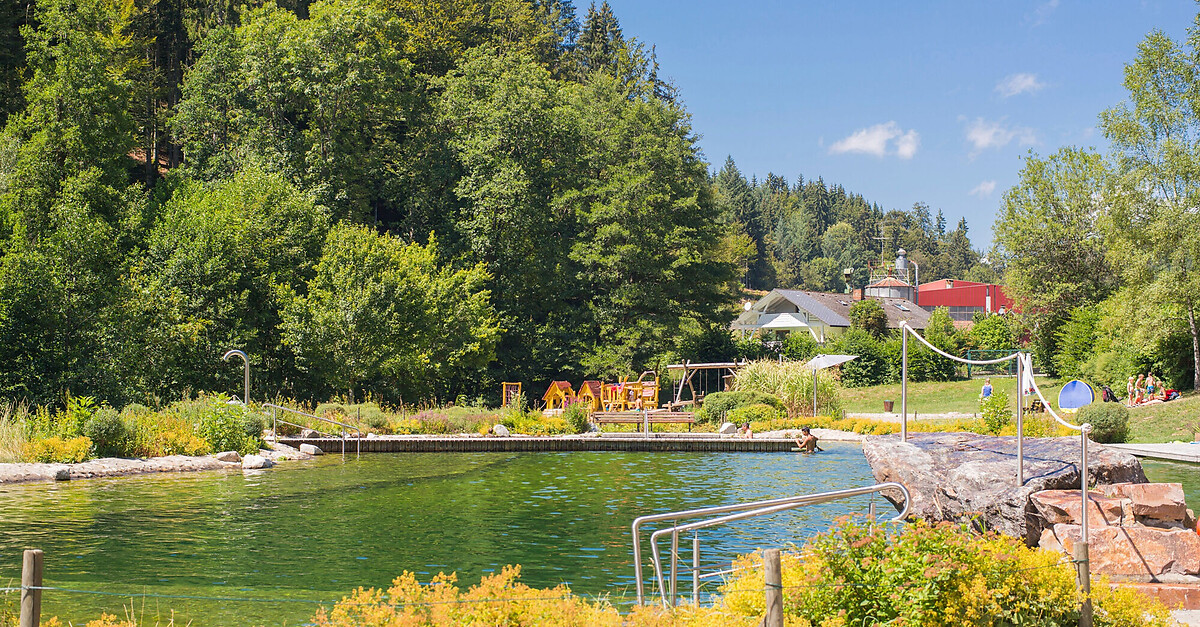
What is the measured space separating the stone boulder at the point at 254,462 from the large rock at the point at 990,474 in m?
14.7

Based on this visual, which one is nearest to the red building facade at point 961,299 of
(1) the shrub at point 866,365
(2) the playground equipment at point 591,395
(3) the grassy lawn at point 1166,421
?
(1) the shrub at point 866,365

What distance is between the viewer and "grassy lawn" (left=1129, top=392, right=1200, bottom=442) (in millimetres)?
25656

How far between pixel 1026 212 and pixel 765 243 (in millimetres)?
85719

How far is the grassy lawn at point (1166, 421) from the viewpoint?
2566 centimetres

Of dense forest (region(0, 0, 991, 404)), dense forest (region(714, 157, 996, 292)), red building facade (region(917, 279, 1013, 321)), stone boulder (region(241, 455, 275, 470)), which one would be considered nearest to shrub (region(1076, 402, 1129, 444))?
stone boulder (region(241, 455, 275, 470))

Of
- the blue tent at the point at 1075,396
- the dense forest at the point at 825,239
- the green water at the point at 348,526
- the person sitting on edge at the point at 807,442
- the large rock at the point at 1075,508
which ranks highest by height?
the dense forest at the point at 825,239

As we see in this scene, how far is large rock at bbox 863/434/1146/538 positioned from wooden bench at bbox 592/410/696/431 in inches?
765

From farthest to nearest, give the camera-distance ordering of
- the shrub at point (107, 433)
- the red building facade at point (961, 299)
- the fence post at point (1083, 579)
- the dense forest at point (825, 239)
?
the dense forest at point (825, 239), the red building facade at point (961, 299), the shrub at point (107, 433), the fence post at point (1083, 579)

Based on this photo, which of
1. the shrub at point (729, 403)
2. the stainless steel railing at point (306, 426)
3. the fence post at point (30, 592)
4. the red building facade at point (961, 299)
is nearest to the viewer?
the fence post at point (30, 592)

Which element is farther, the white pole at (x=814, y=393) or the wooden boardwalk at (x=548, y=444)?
the white pole at (x=814, y=393)

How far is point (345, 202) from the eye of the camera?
42562 mm

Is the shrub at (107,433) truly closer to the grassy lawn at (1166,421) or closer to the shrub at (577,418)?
the shrub at (577,418)

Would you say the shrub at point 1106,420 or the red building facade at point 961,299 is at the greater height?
the red building facade at point 961,299

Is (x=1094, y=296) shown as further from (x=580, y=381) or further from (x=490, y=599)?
(x=490, y=599)
